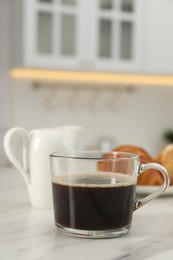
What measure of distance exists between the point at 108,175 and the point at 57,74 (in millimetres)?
2502

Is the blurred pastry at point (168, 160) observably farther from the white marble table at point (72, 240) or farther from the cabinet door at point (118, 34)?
the cabinet door at point (118, 34)

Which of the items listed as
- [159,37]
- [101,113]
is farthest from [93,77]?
[159,37]

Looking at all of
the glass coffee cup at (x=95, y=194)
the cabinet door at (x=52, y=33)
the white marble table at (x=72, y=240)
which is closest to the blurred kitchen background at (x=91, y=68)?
the cabinet door at (x=52, y=33)

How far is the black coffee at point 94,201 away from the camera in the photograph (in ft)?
2.34

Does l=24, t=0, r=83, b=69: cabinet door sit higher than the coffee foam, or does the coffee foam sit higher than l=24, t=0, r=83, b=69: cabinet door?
l=24, t=0, r=83, b=69: cabinet door

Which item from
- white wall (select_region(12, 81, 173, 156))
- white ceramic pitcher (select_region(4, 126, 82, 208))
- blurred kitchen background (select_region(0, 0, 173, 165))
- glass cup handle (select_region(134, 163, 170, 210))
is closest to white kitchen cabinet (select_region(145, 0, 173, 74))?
blurred kitchen background (select_region(0, 0, 173, 165))

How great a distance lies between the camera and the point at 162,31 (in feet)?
10.4

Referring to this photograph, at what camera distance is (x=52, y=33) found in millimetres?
2945

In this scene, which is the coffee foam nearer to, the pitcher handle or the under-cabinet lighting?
the pitcher handle

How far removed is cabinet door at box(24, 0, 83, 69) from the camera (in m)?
2.83

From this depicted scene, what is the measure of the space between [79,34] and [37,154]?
2.11m

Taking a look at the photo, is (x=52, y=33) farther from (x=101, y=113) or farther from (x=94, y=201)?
(x=94, y=201)

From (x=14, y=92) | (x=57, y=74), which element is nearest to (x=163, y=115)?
(x=57, y=74)

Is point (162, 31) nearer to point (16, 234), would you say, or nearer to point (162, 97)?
point (162, 97)
